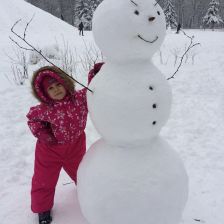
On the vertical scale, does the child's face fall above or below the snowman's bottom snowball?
above

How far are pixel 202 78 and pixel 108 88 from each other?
5303mm

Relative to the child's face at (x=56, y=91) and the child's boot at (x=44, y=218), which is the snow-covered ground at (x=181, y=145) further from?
the child's face at (x=56, y=91)

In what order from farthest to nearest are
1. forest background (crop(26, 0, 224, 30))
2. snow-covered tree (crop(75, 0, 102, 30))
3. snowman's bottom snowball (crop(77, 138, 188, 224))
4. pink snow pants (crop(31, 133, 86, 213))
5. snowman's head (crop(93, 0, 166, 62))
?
forest background (crop(26, 0, 224, 30)), snow-covered tree (crop(75, 0, 102, 30)), pink snow pants (crop(31, 133, 86, 213)), snowman's bottom snowball (crop(77, 138, 188, 224)), snowman's head (crop(93, 0, 166, 62))

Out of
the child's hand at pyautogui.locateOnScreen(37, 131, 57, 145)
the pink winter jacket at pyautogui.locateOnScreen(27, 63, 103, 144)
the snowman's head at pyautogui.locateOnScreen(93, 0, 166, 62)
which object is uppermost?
the snowman's head at pyautogui.locateOnScreen(93, 0, 166, 62)

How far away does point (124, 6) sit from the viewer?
1.64m

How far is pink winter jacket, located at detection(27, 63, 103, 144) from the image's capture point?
2059 millimetres

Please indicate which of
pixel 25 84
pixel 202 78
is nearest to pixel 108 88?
pixel 25 84

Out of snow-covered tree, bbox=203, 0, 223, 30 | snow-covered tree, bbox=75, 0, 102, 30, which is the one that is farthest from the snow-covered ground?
snow-covered tree, bbox=203, 0, 223, 30

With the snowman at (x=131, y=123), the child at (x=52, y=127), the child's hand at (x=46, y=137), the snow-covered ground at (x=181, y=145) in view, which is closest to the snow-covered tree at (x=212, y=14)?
the snow-covered ground at (x=181, y=145)

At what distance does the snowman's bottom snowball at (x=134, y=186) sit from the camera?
1.76m

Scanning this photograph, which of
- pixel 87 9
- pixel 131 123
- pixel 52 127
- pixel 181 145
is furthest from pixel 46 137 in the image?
pixel 87 9

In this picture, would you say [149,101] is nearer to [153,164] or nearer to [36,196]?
[153,164]

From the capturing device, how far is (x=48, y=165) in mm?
2227

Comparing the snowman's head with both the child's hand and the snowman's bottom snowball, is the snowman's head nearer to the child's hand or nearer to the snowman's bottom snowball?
the snowman's bottom snowball
